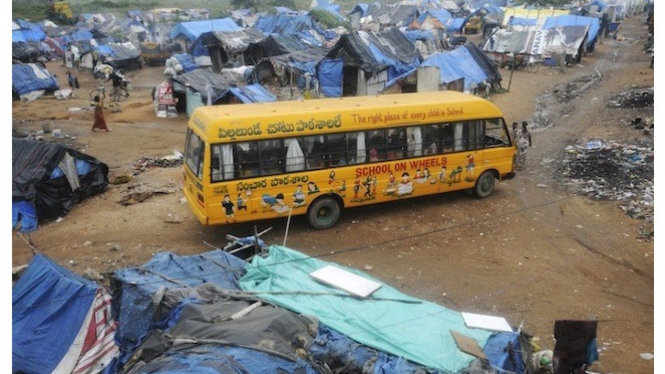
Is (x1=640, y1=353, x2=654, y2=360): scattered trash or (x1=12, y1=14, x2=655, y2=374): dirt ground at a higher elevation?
(x1=12, y1=14, x2=655, y2=374): dirt ground

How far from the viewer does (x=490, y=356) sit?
5.84 metres

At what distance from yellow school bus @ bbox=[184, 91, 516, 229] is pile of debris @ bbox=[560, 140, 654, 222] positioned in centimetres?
294

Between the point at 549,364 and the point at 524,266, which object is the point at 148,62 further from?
the point at 549,364

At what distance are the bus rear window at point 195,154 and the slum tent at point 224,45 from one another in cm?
2188

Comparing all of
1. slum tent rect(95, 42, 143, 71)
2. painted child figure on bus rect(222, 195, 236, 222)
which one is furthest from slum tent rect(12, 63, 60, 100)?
painted child figure on bus rect(222, 195, 236, 222)

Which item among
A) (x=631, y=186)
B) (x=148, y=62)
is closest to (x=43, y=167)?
(x=631, y=186)

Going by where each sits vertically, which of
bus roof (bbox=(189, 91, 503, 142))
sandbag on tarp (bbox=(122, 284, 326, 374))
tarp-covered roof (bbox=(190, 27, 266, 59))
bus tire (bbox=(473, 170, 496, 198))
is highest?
tarp-covered roof (bbox=(190, 27, 266, 59))

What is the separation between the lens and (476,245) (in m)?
10.6

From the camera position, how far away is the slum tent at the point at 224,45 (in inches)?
1256

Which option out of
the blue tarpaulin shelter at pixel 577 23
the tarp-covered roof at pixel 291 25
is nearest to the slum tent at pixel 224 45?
the tarp-covered roof at pixel 291 25

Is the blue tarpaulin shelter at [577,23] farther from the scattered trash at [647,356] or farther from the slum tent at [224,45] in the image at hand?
the scattered trash at [647,356]

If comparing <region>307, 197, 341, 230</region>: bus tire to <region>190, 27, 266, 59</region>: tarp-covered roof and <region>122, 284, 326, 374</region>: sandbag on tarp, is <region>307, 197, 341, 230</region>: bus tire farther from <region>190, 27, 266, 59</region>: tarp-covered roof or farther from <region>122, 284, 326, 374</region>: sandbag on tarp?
<region>190, 27, 266, 59</region>: tarp-covered roof

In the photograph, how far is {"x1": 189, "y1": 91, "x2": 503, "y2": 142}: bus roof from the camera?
9867mm

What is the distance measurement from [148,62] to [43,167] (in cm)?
2882
